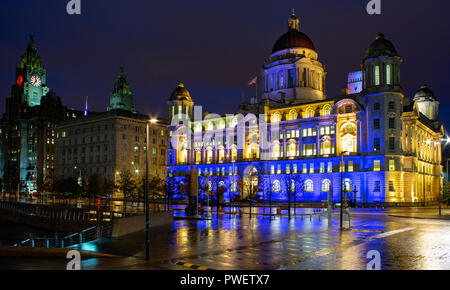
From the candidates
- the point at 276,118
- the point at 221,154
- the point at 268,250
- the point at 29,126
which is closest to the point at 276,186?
the point at 276,118

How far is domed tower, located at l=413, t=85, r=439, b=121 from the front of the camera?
11700 cm

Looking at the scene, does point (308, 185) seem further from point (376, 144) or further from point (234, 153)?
point (234, 153)

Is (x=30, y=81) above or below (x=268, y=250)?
above

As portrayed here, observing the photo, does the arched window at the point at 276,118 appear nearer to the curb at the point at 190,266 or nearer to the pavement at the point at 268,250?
the pavement at the point at 268,250

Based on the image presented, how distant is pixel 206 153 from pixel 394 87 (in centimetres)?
5367

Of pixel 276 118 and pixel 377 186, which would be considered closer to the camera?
pixel 377 186

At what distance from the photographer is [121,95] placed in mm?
178375

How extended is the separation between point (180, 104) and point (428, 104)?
2781 inches

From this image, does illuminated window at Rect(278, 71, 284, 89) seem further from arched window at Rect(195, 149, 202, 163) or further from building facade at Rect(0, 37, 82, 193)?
building facade at Rect(0, 37, 82, 193)

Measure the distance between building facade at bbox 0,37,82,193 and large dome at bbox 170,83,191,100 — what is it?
56000 mm

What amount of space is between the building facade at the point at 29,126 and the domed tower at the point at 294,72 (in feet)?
282
